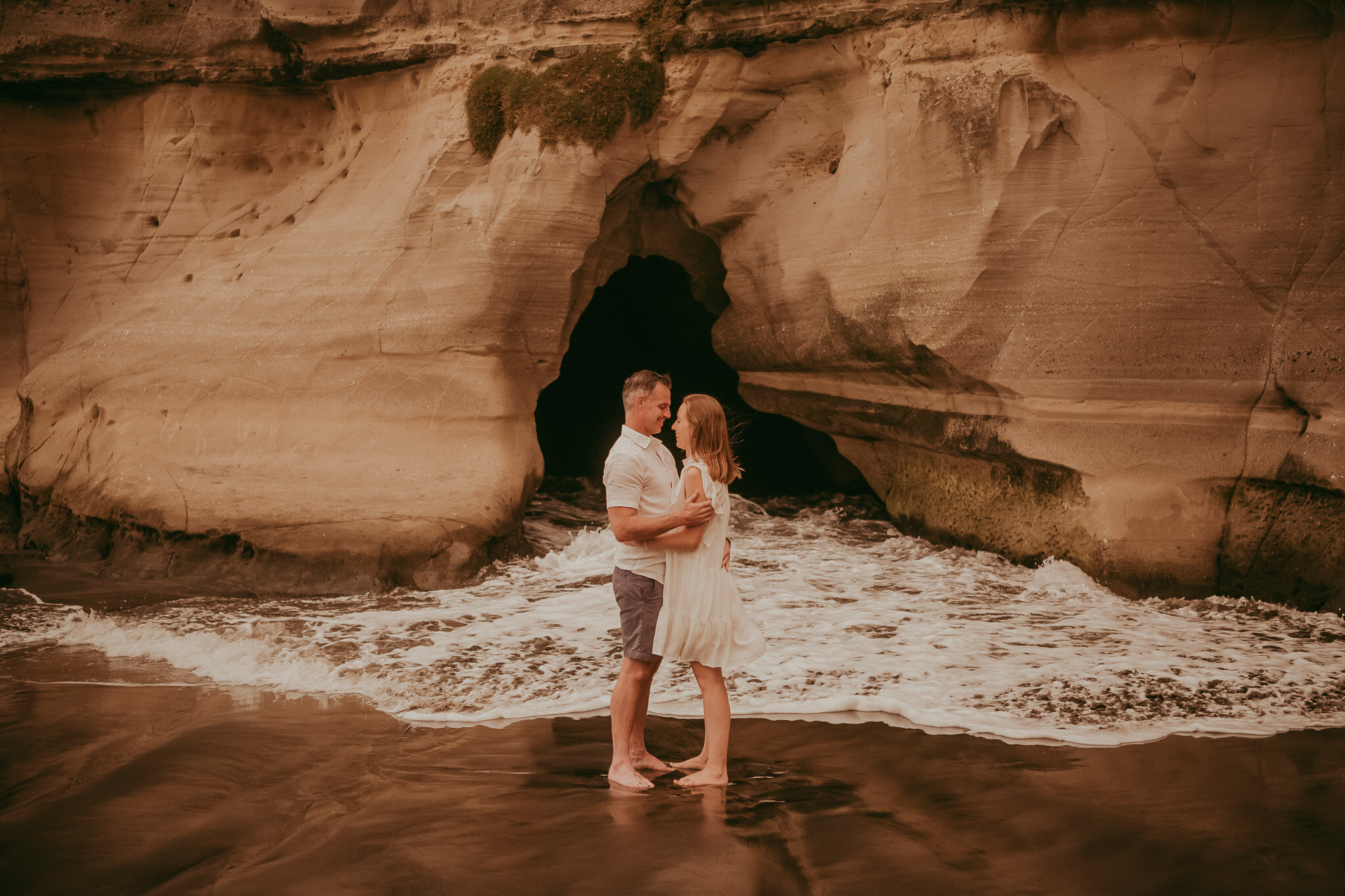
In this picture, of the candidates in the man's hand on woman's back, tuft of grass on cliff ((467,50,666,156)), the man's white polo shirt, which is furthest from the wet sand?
tuft of grass on cliff ((467,50,666,156))

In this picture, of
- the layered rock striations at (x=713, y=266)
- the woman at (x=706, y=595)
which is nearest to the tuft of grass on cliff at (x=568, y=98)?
the layered rock striations at (x=713, y=266)

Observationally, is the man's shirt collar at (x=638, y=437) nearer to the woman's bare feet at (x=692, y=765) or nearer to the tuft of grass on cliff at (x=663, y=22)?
the woman's bare feet at (x=692, y=765)

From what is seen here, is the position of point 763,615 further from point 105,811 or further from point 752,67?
point 752,67

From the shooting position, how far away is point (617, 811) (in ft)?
11.4

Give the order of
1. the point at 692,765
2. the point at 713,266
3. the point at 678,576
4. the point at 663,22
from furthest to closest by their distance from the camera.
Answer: the point at 713,266
the point at 663,22
the point at 692,765
the point at 678,576

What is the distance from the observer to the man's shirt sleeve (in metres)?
3.72

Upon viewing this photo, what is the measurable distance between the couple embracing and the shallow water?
95 centimetres

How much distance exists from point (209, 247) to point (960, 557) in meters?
7.01

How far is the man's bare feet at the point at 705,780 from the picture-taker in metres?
3.68

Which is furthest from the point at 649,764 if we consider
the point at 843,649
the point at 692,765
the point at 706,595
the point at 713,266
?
the point at 713,266

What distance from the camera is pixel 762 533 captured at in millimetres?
9359

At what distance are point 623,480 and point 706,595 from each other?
523 mm

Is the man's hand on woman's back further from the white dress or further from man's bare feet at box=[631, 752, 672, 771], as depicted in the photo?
man's bare feet at box=[631, 752, 672, 771]

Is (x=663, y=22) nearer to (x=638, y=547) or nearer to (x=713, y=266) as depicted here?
(x=713, y=266)
